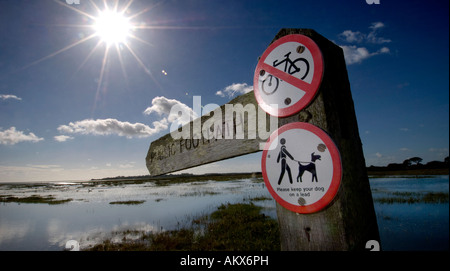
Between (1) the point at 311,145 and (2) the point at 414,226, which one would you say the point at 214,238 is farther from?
(2) the point at 414,226

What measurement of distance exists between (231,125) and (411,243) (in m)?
12.3

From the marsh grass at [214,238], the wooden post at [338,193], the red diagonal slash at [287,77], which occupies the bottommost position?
the marsh grass at [214,238]

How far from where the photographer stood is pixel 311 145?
0.95 m

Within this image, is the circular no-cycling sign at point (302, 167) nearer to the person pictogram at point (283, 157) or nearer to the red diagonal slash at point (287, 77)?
the person pictogram at point (283, 157)

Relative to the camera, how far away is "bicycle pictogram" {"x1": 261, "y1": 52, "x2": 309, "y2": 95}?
3.41 feet

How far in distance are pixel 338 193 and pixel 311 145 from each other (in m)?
0.24

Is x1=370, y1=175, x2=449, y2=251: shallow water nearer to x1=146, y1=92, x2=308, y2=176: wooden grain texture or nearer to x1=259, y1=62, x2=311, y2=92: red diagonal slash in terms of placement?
x1=146, y1=92, x2=308, y2=176: wooden grain texture

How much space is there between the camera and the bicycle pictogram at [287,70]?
1.04 m

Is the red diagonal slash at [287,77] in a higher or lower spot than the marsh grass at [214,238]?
higher

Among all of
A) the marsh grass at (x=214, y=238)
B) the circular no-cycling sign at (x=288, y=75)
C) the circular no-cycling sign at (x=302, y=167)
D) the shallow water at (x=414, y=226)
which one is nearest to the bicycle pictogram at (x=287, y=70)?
the circular no-cycling sign at (x=288, y=75)

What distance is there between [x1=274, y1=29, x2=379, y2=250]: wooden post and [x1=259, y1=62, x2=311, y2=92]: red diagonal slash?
8cm

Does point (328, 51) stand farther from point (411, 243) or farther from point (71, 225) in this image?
point (71, 225)

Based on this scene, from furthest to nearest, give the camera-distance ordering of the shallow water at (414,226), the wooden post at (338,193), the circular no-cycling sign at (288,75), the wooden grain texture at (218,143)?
1. the shallow water at (414,226)
2. the wooden grain texture at (218,143)
3. the circular no-cycling sign at (288,75)
4. the wooden post at (338,193)
